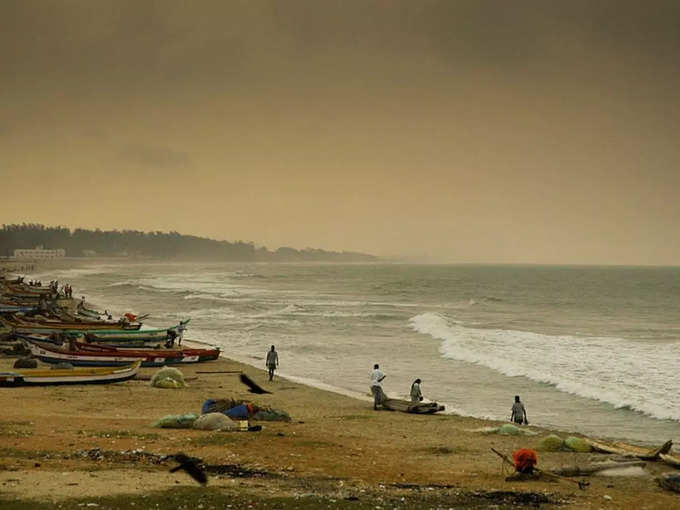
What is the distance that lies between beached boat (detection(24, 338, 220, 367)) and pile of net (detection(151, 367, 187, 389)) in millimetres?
3432

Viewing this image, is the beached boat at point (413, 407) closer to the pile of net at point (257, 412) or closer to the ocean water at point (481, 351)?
the ocean water at point (481, 351)

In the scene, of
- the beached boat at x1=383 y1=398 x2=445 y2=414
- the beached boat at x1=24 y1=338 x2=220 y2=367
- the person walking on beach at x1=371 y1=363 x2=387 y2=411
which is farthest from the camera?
the beached boat at x1=24 y1=338 x2=220 y2=367

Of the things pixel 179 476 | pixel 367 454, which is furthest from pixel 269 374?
pixel 179 476

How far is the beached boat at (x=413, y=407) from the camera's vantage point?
75.7 feet

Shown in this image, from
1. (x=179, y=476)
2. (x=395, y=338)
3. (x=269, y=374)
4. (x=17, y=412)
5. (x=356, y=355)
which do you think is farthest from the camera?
(x=395, y=338)

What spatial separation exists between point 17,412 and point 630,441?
700 inches

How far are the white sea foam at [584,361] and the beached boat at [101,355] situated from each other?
14.7 m

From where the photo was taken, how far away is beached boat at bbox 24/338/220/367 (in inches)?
1179

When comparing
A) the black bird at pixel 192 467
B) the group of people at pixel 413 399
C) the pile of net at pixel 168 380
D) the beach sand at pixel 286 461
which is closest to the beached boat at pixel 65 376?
the pile of net at pixel 168 380

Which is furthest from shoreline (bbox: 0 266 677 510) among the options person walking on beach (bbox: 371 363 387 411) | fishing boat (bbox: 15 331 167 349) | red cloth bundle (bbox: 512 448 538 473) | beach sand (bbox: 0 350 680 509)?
fishing boat (bbox: 15 331 167 349)

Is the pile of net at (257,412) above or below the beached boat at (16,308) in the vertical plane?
above

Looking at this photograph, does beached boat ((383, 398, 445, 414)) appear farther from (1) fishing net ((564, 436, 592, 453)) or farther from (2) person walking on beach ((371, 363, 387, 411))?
(1) fishing net ((564, 436, 592, 453))

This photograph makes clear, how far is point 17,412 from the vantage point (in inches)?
788

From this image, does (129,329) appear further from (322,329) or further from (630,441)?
(630,441)
